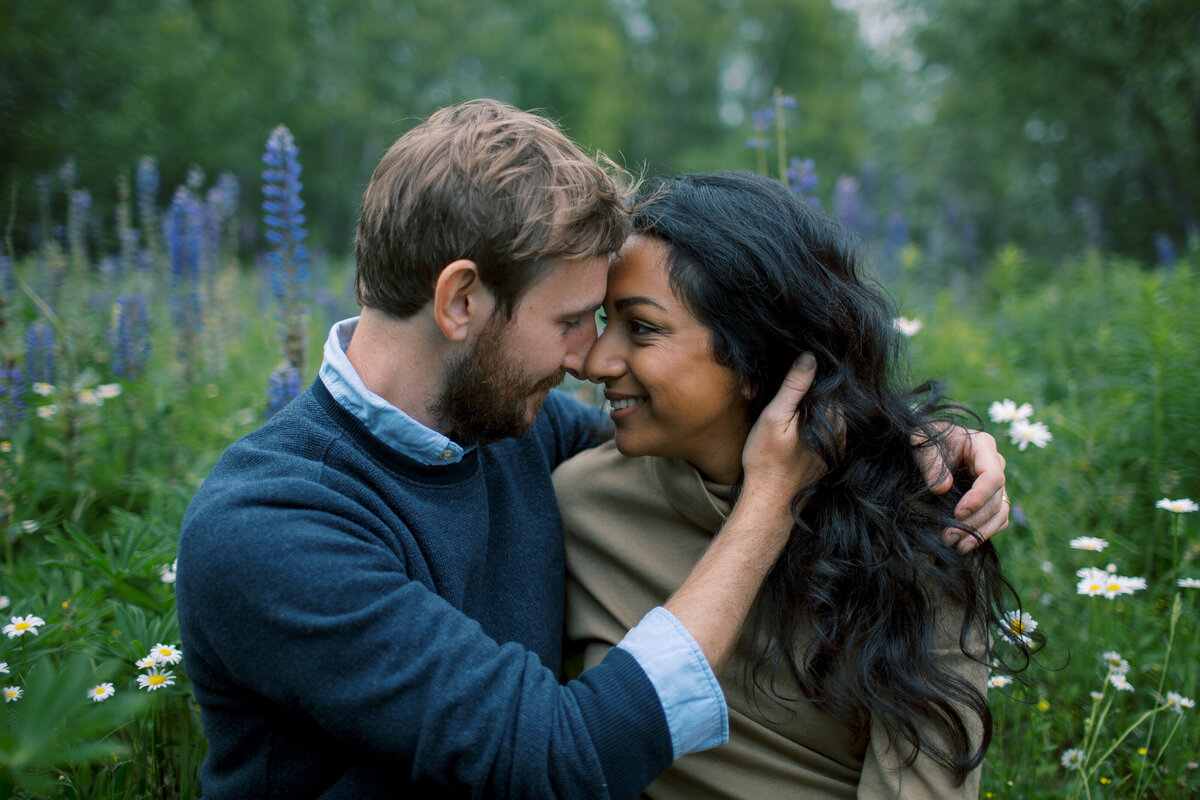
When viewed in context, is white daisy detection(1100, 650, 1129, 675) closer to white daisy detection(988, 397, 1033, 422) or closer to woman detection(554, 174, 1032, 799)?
woman detection(554, 174, 1032, 799)

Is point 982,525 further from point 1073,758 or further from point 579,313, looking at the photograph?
point 579,313

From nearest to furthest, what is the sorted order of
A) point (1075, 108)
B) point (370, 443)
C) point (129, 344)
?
point (370, 443), point (129, 344), point (1075, 108)

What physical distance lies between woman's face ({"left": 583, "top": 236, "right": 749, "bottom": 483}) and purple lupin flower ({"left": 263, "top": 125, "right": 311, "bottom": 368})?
50.1 inches

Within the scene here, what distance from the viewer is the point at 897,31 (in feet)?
42.5

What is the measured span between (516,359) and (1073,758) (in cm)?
169

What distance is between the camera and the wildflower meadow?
1.85 m

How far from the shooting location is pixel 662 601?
6.46 feet

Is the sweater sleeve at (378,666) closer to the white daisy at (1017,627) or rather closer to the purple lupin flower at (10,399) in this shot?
the white daisy at (1017,627)

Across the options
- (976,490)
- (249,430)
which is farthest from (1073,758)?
(249,430)

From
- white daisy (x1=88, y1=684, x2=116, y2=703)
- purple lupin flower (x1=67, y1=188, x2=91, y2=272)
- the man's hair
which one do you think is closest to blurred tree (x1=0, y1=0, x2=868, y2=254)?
purple lupin flower (x1=67, y1=188, x2=91, y2=272)

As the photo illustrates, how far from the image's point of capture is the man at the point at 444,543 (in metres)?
1.25

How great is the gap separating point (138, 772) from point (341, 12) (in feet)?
91.9

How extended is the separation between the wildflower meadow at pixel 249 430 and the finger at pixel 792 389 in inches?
22.7

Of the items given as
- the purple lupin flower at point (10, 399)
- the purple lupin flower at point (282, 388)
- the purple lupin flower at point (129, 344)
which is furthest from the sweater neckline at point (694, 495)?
the purple lupin flower at point (129, 344)
